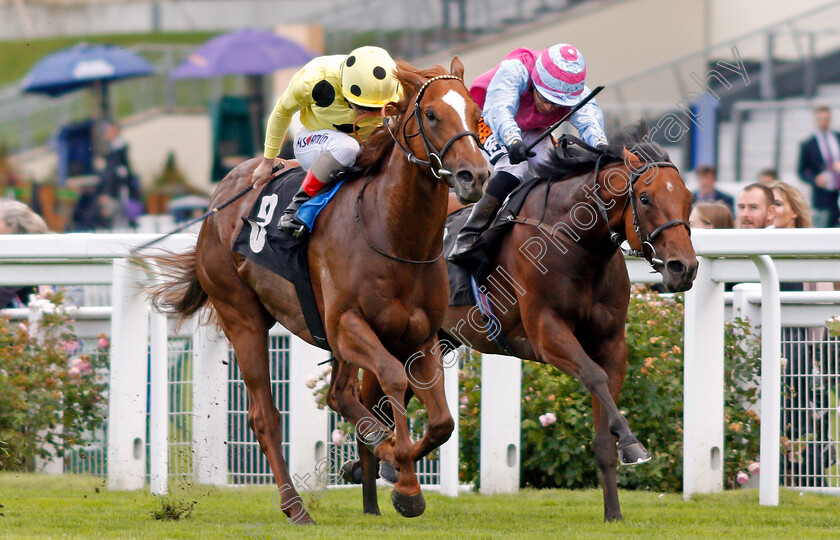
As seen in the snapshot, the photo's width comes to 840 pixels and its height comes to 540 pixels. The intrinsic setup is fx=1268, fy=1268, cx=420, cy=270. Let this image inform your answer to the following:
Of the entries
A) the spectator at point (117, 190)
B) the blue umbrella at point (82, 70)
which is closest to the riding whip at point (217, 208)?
the spectator at point (117, 190)

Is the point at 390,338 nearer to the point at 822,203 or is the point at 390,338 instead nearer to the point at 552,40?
the point at 822,203

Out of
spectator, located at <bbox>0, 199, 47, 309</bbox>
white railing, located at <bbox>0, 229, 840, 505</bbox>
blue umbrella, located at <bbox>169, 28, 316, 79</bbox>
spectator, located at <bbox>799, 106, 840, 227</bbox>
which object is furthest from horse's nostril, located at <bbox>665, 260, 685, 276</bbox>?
blue umbrella, located at <bbox>169, 28, 316, 79</bbox>

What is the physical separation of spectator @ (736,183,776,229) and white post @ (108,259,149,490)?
3347 millimetres

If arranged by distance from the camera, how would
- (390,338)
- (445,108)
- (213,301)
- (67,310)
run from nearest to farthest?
(445,108) < (390,338) < (213,301) < (67,310)

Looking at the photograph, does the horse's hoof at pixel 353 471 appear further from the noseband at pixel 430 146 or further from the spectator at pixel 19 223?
the spectator at pixel 19 223

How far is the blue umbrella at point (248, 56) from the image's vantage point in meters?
15.4

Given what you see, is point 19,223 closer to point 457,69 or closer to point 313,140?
point 313,140

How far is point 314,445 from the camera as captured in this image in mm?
6105

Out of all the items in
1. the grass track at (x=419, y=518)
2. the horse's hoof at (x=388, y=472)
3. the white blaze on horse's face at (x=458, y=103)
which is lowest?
the grass track at (x=419, y=518)

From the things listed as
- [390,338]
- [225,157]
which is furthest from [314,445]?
[225,157]

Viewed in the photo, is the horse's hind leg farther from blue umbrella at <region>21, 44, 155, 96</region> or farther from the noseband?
blue umbrella at <region>21, 44, 155, 96</region>

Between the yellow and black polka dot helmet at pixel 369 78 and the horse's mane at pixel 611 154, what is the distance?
0.93 meters

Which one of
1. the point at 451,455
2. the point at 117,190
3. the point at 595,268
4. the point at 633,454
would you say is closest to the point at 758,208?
the point at 595,268

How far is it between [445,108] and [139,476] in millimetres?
2702
